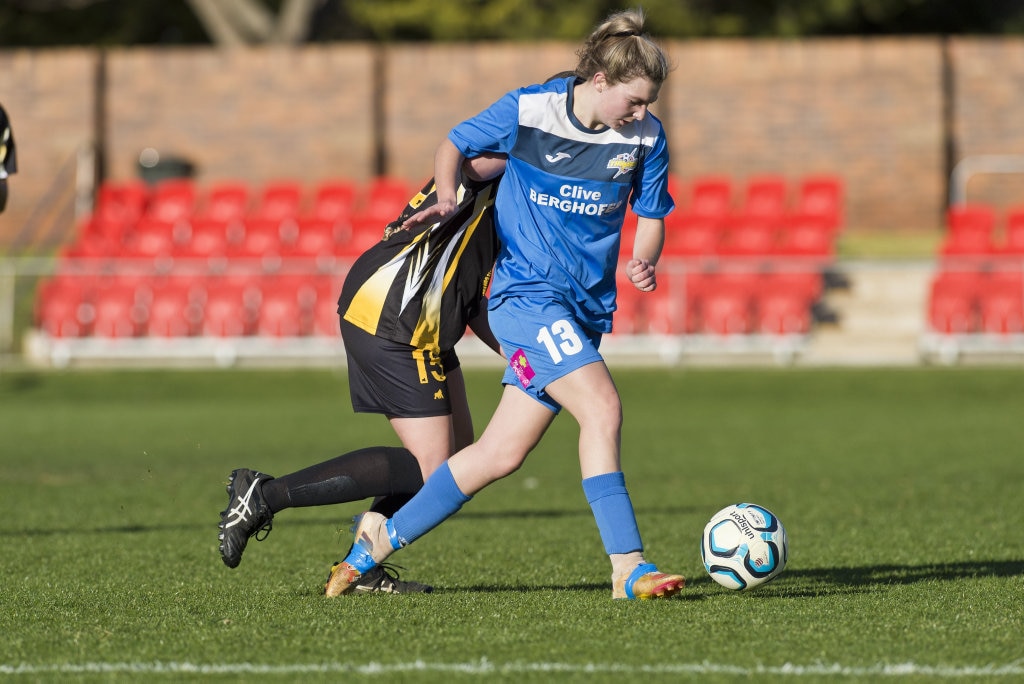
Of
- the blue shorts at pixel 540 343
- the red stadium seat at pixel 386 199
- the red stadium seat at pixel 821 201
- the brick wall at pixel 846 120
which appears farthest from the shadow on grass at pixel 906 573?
the brick wall at pixel 846 120

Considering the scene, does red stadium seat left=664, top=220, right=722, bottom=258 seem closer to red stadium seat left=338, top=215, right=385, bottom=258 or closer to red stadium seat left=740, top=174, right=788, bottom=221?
red stadium seat left=740, top=174, right=788, bottom=221

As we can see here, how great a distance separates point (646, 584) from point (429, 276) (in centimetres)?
133

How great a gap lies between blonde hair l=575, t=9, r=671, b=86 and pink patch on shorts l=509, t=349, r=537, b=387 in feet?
3.11

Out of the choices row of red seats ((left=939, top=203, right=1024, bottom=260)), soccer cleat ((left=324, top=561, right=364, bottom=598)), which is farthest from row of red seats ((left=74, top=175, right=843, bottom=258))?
soccer cleat ((left=324, top=561, right=364, bottom=598))

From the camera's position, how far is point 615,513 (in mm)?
4867

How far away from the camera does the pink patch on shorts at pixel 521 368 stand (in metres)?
4.92

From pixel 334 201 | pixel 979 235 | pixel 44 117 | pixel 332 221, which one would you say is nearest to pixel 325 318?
pixel 332 221

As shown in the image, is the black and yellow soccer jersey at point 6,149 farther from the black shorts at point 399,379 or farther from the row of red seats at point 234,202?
the row of red seats at point 234,202

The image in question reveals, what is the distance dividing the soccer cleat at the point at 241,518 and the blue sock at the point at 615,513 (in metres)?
1.21

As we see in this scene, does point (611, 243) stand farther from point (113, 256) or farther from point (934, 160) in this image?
point (934, 160)

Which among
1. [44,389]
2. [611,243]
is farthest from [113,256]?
[611,243]

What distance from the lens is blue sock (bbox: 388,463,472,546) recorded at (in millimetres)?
5012

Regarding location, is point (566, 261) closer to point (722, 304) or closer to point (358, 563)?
point (358, 563)

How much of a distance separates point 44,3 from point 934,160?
58.7ft
